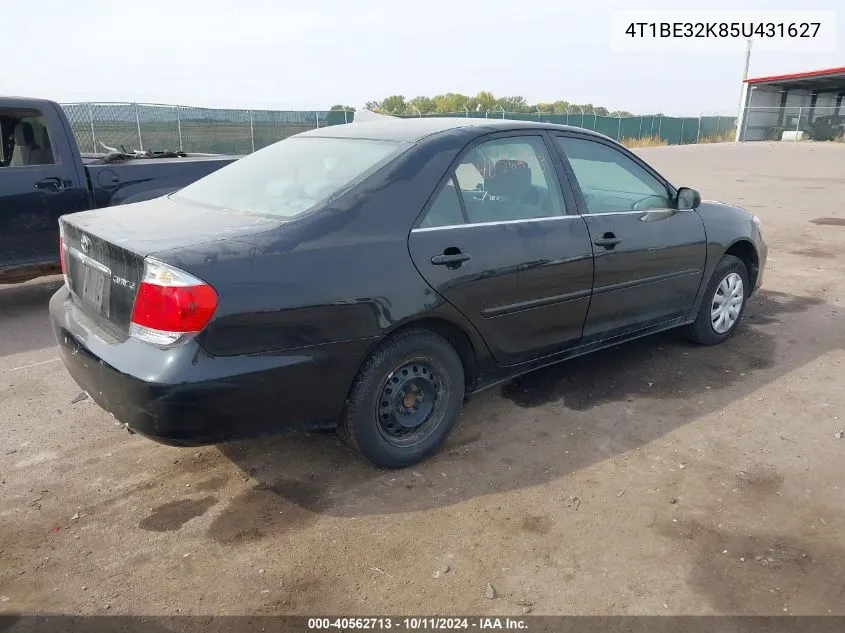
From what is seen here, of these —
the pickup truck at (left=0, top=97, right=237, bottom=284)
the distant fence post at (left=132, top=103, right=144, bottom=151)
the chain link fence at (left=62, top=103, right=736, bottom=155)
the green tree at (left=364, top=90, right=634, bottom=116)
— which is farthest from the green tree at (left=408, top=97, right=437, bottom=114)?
the pickup truck at (left=0, top=97, right=237, bottom=284)

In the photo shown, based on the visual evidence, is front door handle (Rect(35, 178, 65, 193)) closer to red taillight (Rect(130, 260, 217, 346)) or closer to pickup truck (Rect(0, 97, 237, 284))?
pickup truck (Rect(0, 97, 237, 284))

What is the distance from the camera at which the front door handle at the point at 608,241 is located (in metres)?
3.95

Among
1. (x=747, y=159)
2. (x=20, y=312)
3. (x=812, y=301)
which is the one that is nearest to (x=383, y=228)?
(x=20, y=312)

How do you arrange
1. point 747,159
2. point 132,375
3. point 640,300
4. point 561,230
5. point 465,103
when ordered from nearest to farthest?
1. point 132,375
2. point 561,230
3. point 640,300
4. point 747,159
5. point 465,103

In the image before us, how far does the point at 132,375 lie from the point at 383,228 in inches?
49.3

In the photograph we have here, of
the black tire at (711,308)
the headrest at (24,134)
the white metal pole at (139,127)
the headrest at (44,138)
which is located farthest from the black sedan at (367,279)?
the white metal pole at (139,127)

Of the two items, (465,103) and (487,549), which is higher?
(465,103)

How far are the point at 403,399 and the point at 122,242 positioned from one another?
1.49 m

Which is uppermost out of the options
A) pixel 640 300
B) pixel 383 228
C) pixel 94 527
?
pixel 383 228

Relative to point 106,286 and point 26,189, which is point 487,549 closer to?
point 106,286

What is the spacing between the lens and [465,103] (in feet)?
203

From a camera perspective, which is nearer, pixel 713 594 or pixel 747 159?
pixel 713 594

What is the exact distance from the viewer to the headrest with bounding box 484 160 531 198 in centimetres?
364

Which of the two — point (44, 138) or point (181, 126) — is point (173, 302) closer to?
point (44, 138)
